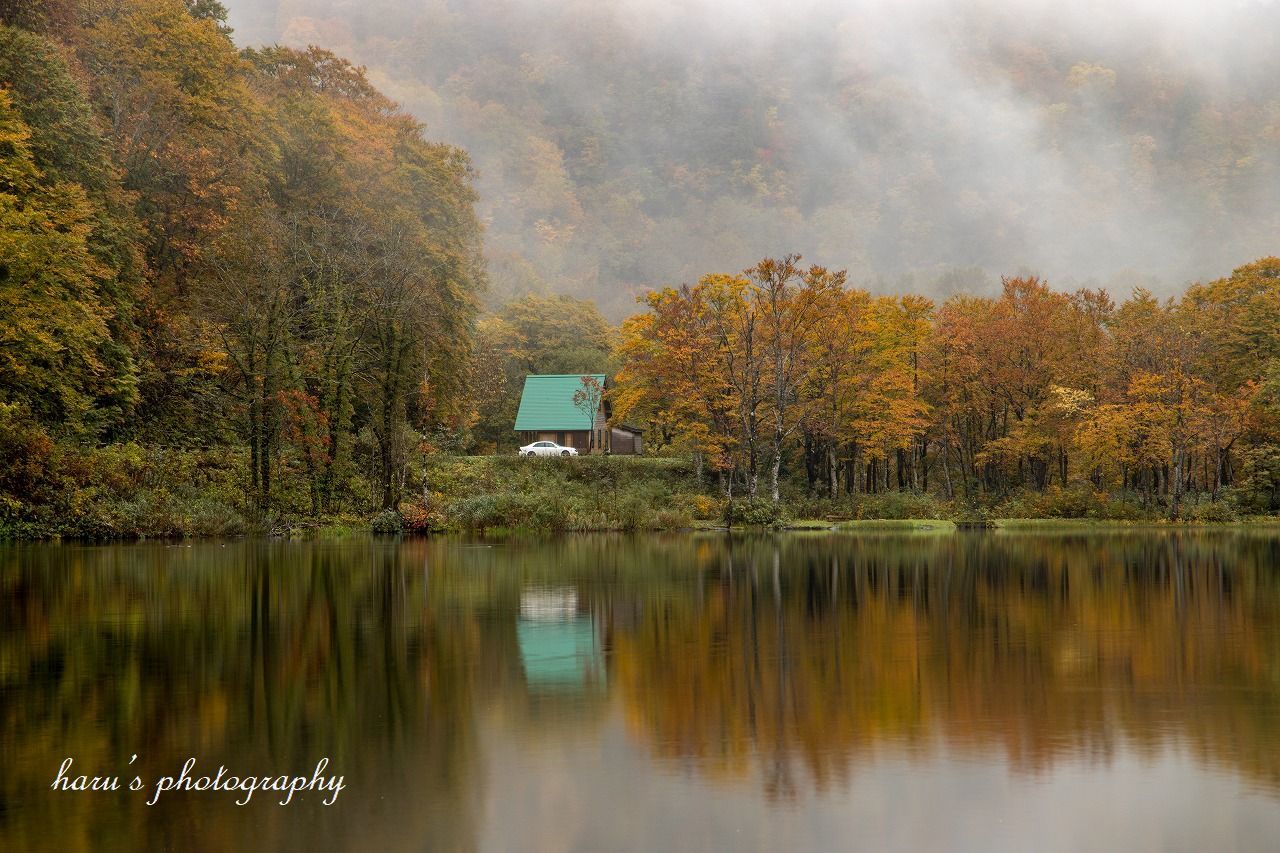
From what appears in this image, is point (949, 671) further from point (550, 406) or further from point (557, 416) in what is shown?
point (550, 406)

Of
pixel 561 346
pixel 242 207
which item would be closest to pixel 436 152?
pixel 242 207

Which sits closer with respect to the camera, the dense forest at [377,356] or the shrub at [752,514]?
the dense forest at [377,356]

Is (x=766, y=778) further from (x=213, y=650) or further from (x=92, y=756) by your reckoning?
(x=213, y=650)

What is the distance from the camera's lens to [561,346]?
93.4m

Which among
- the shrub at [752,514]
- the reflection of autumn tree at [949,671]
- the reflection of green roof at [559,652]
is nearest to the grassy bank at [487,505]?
the shrub at [752,514]

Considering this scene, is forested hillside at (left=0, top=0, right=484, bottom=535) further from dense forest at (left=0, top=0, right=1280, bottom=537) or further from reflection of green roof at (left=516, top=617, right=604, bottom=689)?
reflection of green roof at (left=516, top=617, right=604, bottom=689)

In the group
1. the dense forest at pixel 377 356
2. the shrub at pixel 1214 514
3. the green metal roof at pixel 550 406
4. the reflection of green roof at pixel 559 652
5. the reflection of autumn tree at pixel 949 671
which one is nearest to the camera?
the reflection of autumn tree at pixel 949 671

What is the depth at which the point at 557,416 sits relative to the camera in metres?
74.8

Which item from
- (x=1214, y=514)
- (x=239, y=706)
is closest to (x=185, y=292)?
(x=239, y=706)

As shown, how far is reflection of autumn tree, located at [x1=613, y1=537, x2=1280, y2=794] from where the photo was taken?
758 centimetres

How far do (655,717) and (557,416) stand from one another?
66.6 metres

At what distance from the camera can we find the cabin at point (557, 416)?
7438cm

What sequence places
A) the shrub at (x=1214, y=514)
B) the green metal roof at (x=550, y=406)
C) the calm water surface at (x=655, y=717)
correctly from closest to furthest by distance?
1. the calm water surface at (x=655, y=717)
2. the shrub at (x=1214, y=514)
3. the green metal roof at (x=550, y=406)

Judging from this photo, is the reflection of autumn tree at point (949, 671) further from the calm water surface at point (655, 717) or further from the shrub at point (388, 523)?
the shrub at point (388, 523)
